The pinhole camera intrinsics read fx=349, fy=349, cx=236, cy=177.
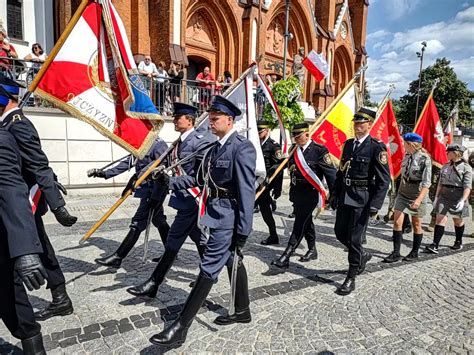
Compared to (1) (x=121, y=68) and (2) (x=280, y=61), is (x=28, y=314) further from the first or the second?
(2) (x=280, y=61)

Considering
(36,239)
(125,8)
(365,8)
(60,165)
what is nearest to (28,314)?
(36,239)

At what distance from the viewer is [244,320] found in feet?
11.0

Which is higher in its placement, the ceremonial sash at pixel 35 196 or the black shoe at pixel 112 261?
the ceremonial sash at pixel 35 196

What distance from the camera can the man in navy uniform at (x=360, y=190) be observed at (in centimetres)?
417

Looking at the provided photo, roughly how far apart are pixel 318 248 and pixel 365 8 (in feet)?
101

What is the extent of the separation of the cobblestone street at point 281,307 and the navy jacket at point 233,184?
3.40ft

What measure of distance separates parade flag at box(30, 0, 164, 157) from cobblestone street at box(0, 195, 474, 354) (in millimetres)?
1701

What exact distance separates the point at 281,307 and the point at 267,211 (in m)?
2.66

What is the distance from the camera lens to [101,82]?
3945mm

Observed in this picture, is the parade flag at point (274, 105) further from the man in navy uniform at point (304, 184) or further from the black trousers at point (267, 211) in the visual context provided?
the black trousers at point (267, 211)

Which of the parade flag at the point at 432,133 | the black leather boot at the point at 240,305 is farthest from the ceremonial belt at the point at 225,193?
the parade flag at the point at 432,133

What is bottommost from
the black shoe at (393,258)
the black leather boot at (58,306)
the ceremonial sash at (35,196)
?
the black shoe at (393,258)

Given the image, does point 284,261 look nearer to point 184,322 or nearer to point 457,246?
point 184,322

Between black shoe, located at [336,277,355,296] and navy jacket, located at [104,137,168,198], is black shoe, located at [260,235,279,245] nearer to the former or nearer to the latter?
black shoe, located at [336,277,355,296]
